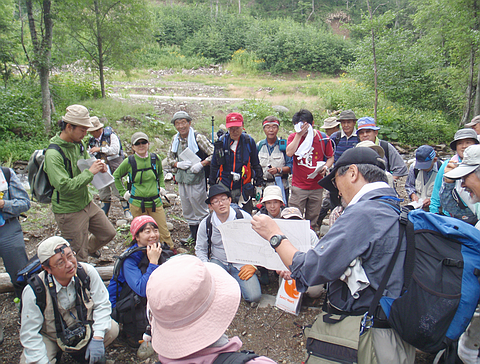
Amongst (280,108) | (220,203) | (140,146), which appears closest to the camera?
(220,203)

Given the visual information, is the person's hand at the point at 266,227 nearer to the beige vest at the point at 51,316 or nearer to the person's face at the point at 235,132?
the beige vest at the point at 51,316

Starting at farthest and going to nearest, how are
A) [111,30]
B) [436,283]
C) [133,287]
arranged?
[111,30] → [133,287] → [436,283]

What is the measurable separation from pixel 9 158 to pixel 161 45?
31576 mm

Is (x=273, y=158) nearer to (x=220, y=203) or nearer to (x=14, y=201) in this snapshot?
(x=220, y=203)

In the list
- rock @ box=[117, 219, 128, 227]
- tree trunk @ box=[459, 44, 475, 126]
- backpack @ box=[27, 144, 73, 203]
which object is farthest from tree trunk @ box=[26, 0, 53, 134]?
tree trunk @ box=[459, 44, 475, 126]

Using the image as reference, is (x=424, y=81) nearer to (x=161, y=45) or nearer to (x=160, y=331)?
(x=160, y=331)

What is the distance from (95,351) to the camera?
2.73 meters

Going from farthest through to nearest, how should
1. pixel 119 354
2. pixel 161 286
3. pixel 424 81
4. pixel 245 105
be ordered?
pixel 424 81 < pixel 245 105 < pixel 119 354 < pixel 161 286

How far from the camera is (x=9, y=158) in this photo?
7.81 metres

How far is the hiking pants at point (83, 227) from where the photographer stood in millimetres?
3900

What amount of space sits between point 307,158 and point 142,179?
2608 mm

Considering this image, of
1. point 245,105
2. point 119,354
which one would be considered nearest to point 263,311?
point 119,354

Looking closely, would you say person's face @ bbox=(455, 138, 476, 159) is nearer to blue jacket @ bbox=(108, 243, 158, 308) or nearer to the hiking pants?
blue jacket @ bbox=(108, 243, 158, 308)

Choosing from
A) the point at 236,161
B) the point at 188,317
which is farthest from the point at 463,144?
the point at 188,317
